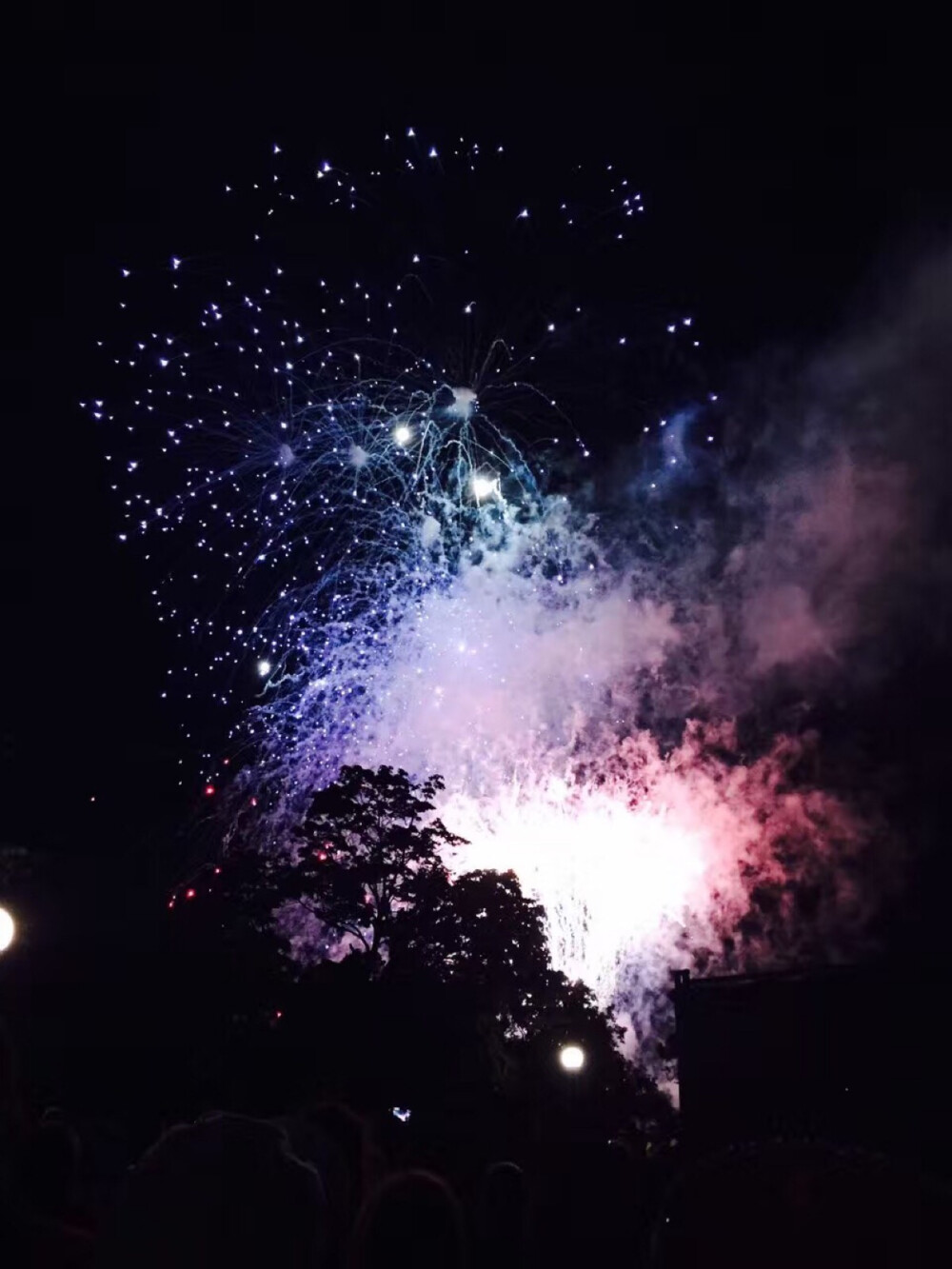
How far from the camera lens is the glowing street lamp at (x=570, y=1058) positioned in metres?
18.9

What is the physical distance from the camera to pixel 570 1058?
18.9m

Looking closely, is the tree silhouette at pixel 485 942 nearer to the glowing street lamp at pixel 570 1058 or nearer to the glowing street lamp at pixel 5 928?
the glowing street lamp at pixel 570 1058

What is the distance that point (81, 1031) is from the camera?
14.9 metres

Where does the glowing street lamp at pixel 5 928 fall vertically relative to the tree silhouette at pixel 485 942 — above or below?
below

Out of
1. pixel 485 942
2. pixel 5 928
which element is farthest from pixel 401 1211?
pixel 485 942

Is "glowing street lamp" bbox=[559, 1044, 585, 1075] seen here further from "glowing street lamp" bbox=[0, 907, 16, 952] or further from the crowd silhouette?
the crowd silhouette

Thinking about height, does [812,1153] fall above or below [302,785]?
below

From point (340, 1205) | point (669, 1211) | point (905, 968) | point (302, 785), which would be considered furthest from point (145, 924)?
point (669, 1211)

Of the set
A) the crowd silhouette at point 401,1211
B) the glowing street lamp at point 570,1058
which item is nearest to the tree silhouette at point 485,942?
the glowing street lamp at point 570,1058

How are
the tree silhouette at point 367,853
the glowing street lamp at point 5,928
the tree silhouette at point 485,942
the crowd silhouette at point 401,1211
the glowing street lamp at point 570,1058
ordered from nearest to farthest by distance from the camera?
the crowd silhouette at point 401,1211, the glowing street lamp at point 5,928, the tree silhouette at point 485,942, the tree silhouette at point 367,853, the glowing street lamp at point 570,1058

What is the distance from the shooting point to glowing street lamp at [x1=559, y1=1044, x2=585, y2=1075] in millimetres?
18891

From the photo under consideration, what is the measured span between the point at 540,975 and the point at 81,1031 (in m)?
8.18

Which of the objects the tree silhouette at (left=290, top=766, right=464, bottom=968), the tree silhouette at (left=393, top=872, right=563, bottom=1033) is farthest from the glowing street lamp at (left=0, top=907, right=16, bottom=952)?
the tree silhouette at (left=290, top=766, right=464, bottom=968)

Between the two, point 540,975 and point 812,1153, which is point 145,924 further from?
point 812,1153
